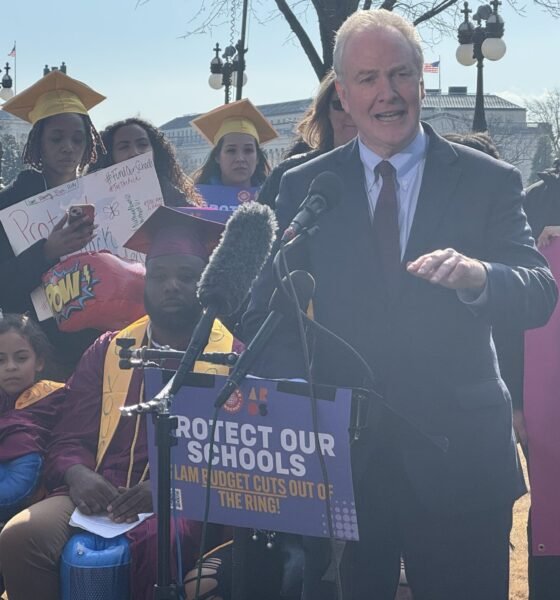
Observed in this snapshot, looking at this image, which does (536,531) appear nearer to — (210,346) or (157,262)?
(210,346)

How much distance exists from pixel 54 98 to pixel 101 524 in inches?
98.4

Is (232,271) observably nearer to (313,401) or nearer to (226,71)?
(313,401)

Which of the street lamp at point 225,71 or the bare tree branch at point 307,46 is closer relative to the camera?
the bare tree branch at point 307,46

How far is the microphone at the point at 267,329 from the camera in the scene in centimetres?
246

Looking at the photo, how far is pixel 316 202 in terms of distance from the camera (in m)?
→ 2.54

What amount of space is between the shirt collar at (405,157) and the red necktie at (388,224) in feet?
0.09

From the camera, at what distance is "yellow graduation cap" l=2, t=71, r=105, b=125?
5512mm

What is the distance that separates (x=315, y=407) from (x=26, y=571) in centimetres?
195

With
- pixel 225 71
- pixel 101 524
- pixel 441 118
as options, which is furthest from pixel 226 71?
pixel 441 118

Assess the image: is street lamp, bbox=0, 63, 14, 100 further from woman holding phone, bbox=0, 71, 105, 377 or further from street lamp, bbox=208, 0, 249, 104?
woman holding phone, bbox=0, 71, 105, 377

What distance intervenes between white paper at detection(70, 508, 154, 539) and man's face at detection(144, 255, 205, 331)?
79 cm

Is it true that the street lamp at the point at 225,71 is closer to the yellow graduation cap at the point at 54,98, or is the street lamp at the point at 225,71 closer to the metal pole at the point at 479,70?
the metal pole at the point at 479,70

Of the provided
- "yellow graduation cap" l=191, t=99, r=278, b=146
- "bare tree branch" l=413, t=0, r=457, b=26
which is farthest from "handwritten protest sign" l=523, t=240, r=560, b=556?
"bare tree branch" l=413, t=0, r=457, b=26

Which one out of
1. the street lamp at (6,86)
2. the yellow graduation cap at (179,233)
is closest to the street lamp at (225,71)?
the street lamp at (6,86)
